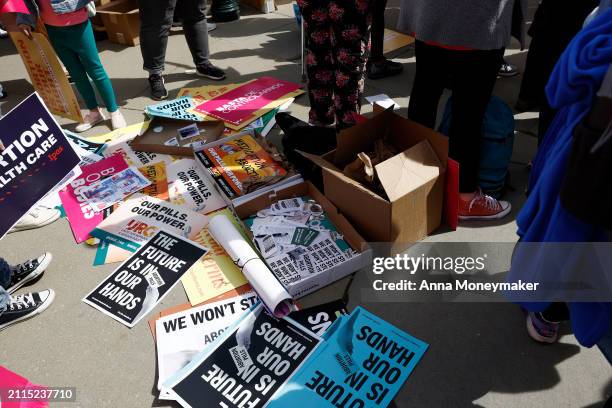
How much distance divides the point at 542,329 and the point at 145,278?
5.59ft

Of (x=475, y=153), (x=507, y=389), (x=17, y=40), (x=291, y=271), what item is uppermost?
(x=17, y=40)

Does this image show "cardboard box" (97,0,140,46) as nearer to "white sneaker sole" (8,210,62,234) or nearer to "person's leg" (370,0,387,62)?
"person's leg" (370,0,387,62)

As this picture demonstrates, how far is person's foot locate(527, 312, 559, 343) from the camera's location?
5.28 feet

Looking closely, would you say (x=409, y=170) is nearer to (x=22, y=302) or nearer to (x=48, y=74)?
(x=22, y=302)

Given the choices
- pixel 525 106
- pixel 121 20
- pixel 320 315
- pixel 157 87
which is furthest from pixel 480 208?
pixel 121 20

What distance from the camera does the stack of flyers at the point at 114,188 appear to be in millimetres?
2451

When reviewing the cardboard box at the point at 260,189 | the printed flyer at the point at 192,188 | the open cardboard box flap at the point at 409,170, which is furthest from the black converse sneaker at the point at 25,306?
the open cardboard box flap at the point at 409,170

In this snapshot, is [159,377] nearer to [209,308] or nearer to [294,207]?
[209,308]

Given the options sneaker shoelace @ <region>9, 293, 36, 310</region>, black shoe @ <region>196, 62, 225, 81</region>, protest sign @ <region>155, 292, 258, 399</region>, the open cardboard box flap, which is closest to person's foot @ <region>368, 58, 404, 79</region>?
black shoe @ <region>196, 62, 225, 81</region>

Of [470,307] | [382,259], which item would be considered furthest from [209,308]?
[470,307]

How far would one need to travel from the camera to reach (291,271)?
188cm

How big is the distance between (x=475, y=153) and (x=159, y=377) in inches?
66.3

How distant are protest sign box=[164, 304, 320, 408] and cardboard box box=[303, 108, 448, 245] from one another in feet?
1.92

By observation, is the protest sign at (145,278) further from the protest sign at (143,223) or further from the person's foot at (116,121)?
the person's foot at (116,121)
